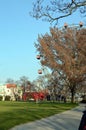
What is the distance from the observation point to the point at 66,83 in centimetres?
8856

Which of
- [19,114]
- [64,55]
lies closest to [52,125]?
[19,114]

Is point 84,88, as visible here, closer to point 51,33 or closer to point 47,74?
point 47,74

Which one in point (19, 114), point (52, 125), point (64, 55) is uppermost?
point (64, 55)

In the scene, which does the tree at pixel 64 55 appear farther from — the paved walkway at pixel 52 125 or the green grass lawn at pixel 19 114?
the paved walkway at pixel 52 125

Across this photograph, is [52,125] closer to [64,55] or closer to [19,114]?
[19,114]

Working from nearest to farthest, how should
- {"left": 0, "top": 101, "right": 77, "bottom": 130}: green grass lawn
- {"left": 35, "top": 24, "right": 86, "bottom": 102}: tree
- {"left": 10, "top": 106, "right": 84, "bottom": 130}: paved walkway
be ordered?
{"left": 10, "top": 106, "right": 84, "bottom": 130}: paved walkway → {"left": 0, "top": 101, "right": 77, "bottom": 130}: green grass lawn → {"left": 35, "top": 24, "right": 86, "bottom": 102}: tree

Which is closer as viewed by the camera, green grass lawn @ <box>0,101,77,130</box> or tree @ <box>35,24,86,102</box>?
green grass lawn @ <box>0,101,77,130</box>

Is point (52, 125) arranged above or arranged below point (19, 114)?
below

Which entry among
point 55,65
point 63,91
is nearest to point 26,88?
point 63,91

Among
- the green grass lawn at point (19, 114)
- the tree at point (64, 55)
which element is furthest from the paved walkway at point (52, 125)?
the tree at point (64, 55)

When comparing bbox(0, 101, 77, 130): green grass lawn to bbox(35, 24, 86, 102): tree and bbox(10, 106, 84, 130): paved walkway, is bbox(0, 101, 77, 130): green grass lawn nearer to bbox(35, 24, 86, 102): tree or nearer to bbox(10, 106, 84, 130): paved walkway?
bbox(10, 106, 84, 130): paved walkway

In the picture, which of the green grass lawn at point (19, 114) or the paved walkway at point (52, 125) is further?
the green grass lawn at point (19, 114)

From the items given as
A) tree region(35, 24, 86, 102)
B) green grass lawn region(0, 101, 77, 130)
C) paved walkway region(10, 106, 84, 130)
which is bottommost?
paved walkway region(10, 106, 84, 130)

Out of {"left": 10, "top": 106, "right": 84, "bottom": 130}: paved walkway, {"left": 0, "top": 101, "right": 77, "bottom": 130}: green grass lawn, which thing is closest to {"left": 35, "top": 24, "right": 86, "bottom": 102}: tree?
{"left": 0, "top": 101, "right": 77, "bottom": 130}: green grass lawn
